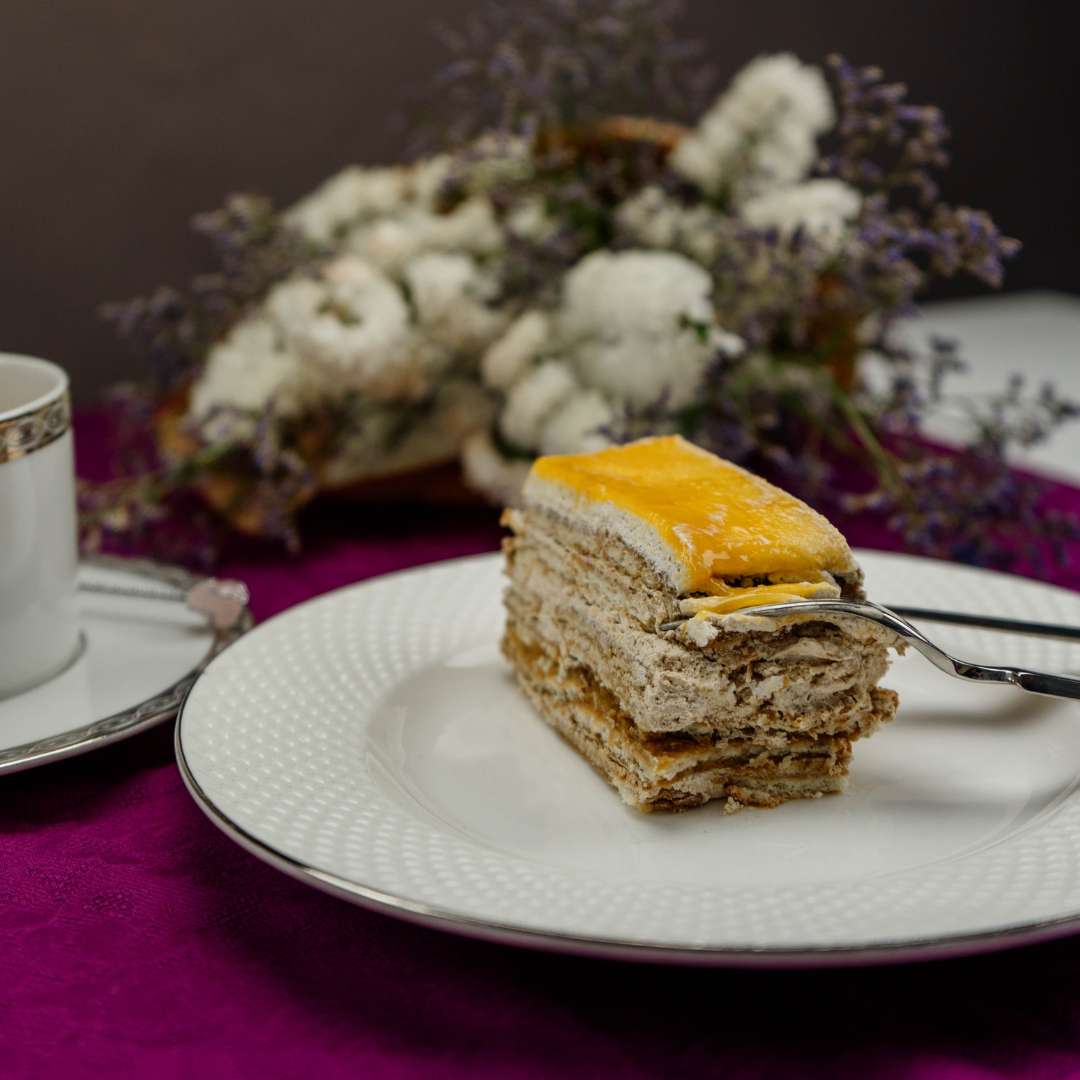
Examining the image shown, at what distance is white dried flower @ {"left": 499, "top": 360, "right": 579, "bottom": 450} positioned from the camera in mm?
1962

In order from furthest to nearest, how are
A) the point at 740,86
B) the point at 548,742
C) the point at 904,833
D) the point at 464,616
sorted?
the point at 740,86
the point at 464,616
the point at 548,742
the point at 904,833

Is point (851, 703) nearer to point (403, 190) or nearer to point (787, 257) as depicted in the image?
point (787, 257)

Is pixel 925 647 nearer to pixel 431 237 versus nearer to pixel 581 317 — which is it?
pixel 581 317

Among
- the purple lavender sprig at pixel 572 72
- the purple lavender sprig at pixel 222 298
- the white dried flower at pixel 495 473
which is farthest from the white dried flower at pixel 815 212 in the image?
the purple lavender sprig at pixel 222 298

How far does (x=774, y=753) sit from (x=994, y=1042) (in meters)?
0.38

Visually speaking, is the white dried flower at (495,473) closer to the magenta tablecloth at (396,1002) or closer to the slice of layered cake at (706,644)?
the slice of layered cake at (706,644)

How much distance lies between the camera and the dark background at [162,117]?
9.05ft

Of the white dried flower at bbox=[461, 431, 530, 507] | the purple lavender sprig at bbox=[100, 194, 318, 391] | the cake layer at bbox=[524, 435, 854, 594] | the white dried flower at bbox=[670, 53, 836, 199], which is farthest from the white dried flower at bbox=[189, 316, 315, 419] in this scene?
the white dried flower at bbox=[670, 53, 836, 199]

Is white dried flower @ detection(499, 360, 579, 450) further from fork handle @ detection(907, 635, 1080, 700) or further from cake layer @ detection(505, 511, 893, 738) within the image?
fork handle @ detection(907, 635, 1080, 700)

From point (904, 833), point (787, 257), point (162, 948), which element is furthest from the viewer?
point (787, 257)

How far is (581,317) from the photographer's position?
2.01 m

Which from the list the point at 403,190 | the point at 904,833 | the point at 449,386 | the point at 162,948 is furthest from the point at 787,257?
the point at 162,948

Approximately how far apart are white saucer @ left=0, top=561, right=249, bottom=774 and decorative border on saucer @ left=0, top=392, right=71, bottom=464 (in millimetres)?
284

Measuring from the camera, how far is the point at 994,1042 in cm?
95
